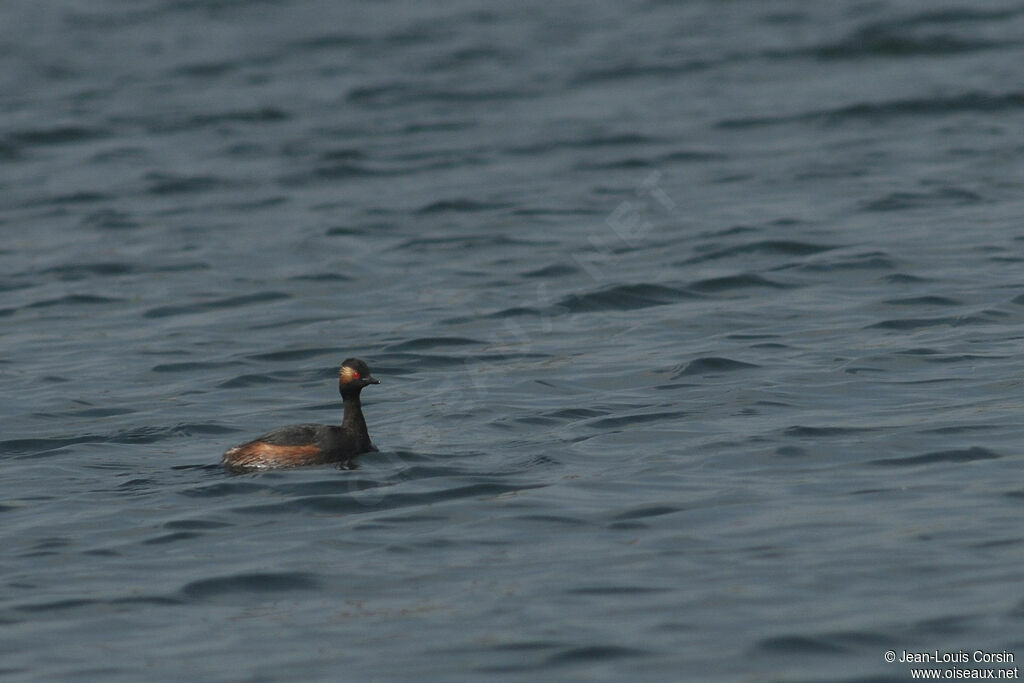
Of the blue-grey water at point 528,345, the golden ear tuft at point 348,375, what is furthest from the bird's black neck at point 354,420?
the blue-grey water at point 528,345

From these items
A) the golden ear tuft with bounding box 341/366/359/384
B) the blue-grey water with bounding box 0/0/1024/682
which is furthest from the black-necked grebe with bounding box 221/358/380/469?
the blue-grey water with bounding box 0/0/1024/682

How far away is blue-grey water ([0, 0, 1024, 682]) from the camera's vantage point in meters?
9.51

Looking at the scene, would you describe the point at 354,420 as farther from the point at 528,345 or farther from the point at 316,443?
the point at 528,345

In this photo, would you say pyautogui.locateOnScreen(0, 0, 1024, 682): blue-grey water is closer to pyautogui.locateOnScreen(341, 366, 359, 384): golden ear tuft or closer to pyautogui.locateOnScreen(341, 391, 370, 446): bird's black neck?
pyautogui.locateOnScreen(341, 391, 370, 446): bird's black neck

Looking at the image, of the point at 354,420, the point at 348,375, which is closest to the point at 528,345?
the point at 348,375

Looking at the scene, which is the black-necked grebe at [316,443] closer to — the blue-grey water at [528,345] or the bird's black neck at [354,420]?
the bird's black neck at [354,420]

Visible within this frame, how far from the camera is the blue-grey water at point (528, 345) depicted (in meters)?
9.51

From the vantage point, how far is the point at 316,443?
41.8ft

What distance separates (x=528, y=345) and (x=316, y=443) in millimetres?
4382

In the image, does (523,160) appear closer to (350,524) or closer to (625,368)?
(625,368)

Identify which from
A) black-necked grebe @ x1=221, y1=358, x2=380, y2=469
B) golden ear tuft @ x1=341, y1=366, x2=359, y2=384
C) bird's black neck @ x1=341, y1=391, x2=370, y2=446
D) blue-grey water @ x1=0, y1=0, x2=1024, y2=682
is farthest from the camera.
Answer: golden ear tuft @ x1=341, y1=366, x2=359, y2=384

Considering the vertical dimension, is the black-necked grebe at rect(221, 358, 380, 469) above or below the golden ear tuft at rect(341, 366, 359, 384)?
below

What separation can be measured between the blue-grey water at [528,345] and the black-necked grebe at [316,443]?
0.22 metres

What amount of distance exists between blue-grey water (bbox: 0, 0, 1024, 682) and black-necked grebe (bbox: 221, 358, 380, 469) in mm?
A: 216
